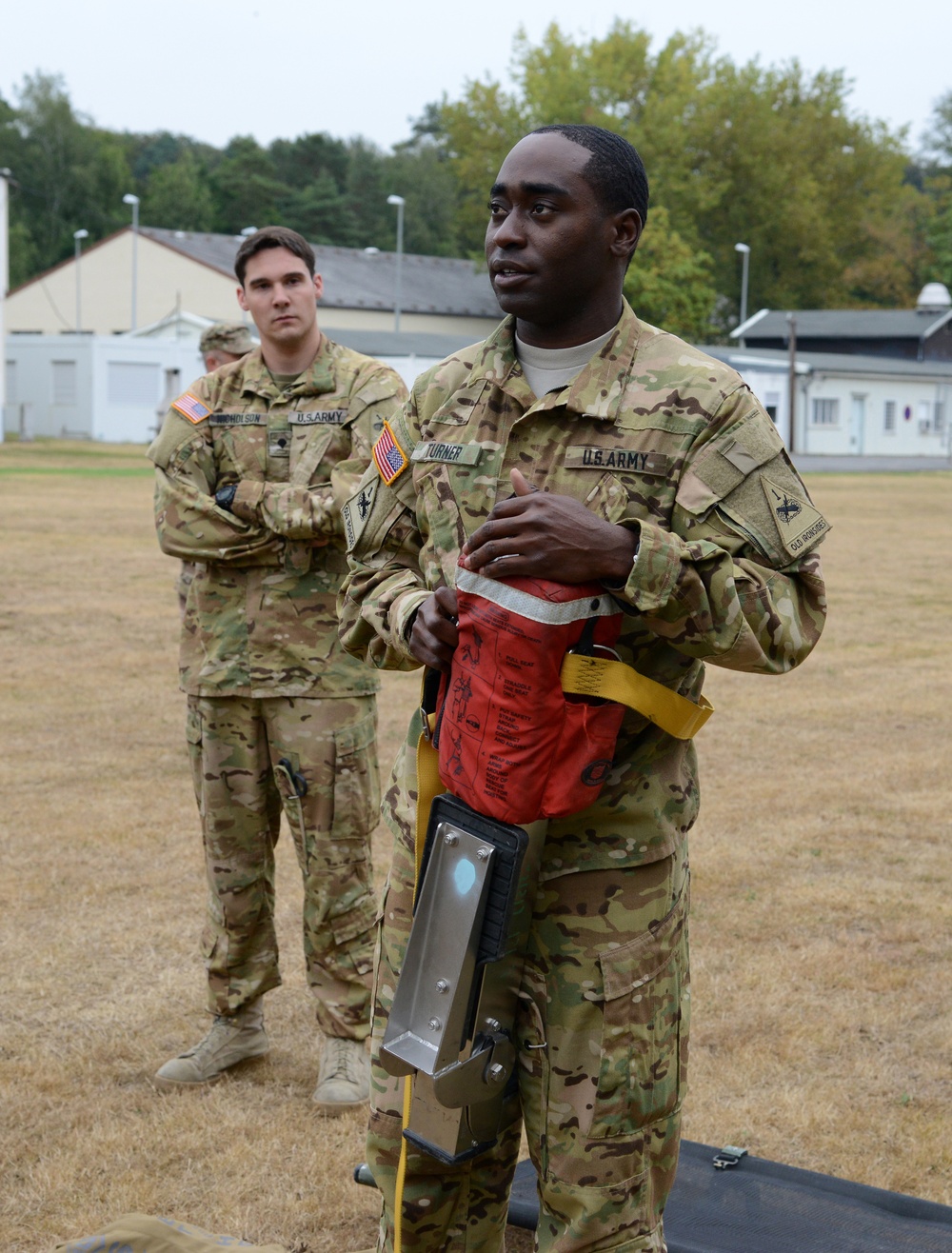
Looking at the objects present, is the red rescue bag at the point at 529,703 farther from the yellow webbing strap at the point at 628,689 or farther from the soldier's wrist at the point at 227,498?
the soldier's wrist at the point at 227,498

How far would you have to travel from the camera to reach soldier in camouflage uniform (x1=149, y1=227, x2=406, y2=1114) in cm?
429

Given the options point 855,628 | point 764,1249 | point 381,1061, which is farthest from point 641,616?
point 855,628

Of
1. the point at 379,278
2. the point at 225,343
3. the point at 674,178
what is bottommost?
the point at 225,343

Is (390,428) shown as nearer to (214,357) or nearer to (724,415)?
(724,415)

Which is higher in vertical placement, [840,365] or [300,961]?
[840,365]

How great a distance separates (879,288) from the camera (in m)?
83.2

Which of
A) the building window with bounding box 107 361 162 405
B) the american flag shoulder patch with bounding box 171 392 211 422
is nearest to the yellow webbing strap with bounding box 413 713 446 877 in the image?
the american flag shoulder patch with bounding box 171 392 211 422

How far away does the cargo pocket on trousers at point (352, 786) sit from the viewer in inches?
169

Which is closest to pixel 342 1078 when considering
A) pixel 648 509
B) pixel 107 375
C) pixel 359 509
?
pixel 359 509

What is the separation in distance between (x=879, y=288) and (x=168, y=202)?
1639 inches

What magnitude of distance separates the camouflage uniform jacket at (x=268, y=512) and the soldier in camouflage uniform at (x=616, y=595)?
66.1 inches

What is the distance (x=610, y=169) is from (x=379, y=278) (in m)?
64.2

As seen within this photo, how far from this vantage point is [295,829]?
4.38 meters

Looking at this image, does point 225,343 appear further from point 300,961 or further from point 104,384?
point 104,384
